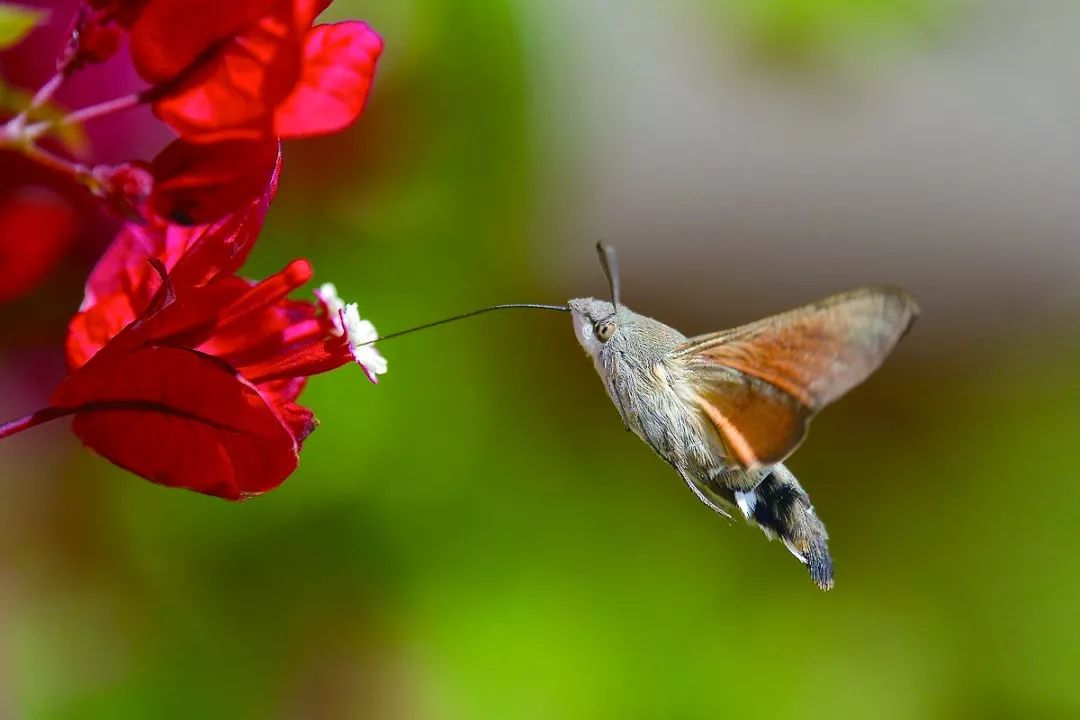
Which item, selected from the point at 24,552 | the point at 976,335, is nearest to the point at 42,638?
the point at 24,552

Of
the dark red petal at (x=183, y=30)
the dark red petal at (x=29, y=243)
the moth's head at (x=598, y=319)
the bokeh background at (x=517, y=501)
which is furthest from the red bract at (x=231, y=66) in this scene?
the bokeh background at (x=517, y=501)

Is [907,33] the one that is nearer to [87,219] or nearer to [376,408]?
[376,408]

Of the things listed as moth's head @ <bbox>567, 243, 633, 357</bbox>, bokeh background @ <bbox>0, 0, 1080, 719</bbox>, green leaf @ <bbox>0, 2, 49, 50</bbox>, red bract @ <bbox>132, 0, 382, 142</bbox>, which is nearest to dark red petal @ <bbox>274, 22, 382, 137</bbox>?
red bract @ <bbox>132, 0, 382, 142</bbox>

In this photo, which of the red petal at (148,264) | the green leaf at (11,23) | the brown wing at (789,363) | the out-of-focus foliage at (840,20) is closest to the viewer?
the green leaf at (11,23)

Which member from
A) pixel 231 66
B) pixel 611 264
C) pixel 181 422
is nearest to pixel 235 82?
pixel 231 66

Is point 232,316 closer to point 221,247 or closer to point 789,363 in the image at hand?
point 221,247

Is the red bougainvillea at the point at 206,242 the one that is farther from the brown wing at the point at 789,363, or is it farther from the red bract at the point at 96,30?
the brown wing at the point at 789,363
